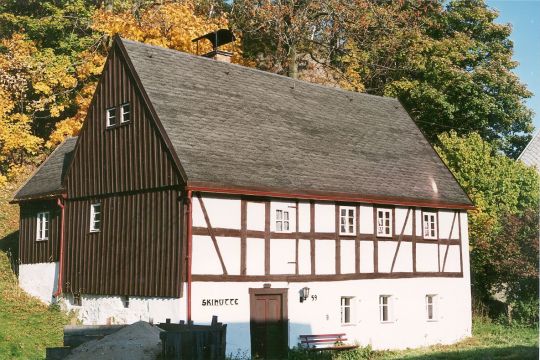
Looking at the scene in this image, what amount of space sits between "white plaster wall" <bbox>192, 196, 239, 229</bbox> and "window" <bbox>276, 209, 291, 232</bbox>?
5.47ft

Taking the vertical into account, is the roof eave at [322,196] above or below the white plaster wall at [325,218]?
above

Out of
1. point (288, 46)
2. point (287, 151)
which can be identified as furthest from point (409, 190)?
point (288, 46)

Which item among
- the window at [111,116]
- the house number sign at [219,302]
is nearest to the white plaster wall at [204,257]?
the house number sign at [219,302]

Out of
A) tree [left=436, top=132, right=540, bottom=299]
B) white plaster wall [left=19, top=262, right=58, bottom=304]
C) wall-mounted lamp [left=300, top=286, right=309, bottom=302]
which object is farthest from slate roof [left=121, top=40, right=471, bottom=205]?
white plaster wall [left=19, top=262, right=58, bottom=304]

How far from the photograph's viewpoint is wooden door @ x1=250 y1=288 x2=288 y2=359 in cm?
2302

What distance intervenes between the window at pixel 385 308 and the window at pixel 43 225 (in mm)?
12200

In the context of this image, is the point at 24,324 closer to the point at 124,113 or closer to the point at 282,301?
the point at 124,113

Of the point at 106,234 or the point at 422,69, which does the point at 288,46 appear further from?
the point at 106,234

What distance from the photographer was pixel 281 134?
26.9m

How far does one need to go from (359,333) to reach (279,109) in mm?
8400

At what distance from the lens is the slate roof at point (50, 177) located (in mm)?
28547

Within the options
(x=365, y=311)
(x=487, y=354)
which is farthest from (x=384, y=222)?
(x=487, y=354)

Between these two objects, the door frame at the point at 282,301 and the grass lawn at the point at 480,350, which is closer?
the grass lawn at the point at 480,350

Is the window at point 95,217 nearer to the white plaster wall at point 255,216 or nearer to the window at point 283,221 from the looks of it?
the white plaster wall at point 255,216
